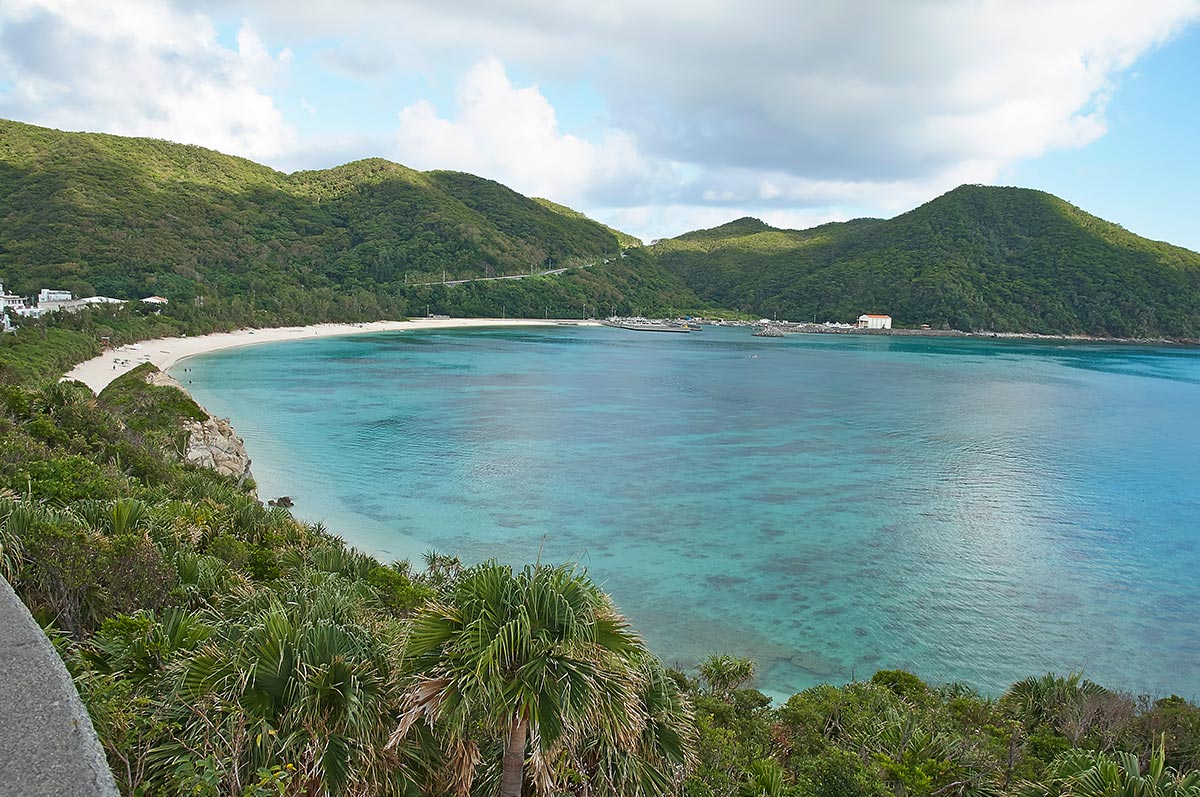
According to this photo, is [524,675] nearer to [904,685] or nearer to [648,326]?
[904,685]

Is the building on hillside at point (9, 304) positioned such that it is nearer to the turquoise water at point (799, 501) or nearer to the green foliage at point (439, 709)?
the turquoise water at point (799, 501)

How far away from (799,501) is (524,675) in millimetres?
24661

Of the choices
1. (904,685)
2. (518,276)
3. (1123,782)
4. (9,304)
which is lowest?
(904,685)

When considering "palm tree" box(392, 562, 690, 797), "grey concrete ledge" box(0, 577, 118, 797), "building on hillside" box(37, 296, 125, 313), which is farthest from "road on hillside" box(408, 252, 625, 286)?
"grey concrete ledge" box(0, 577, 118, 797)

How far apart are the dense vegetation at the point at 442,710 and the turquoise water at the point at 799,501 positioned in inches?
273

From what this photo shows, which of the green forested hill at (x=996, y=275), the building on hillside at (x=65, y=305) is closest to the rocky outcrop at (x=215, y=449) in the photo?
the building on hillside at (x=65, y=305)

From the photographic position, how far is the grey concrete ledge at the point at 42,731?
347 cm

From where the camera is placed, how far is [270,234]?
136875 mm

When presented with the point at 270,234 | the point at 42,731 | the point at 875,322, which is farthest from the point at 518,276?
the point at 42,731

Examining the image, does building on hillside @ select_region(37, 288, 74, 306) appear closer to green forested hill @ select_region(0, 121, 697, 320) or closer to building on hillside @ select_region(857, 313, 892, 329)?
green forested hill @ select_region(0, 121, 697, 320)

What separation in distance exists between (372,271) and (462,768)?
14667 centimetres

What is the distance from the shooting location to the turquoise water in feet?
55.9

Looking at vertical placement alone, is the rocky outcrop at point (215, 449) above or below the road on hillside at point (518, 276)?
below

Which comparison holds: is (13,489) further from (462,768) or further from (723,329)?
(723,329)
